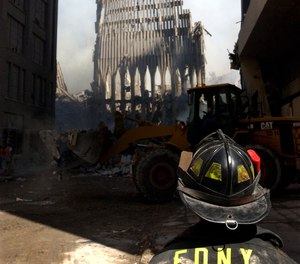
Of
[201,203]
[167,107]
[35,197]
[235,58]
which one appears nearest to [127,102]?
[167,107]

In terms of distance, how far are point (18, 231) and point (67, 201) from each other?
3250 mm

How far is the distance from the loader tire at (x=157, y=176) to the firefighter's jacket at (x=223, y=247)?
711 cm

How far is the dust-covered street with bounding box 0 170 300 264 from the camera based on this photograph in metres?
4.58

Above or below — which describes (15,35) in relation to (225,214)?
above

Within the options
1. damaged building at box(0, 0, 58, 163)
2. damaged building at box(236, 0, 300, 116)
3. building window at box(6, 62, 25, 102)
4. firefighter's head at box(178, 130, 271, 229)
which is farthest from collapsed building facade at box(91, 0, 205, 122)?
firefighter's head at box(178, 130, 271, 229)

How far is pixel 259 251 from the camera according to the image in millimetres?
1210

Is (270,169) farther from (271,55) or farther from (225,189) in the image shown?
(271,55)

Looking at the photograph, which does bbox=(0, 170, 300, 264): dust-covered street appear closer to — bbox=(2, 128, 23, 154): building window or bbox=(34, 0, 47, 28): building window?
bbox=(2, 128, 23, 154): building window

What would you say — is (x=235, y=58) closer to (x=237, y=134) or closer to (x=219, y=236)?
(x=237, y=134)

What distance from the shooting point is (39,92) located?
89.2 feet

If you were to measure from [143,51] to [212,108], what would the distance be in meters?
27.1

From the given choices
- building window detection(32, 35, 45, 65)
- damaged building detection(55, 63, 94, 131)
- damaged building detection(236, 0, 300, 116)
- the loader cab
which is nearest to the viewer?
the loader cab

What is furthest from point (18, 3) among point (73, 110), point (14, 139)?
point (73, 110)

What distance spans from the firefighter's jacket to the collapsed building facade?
1261 inches
